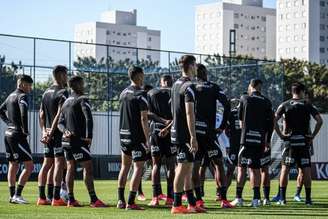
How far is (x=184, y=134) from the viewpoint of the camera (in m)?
13.9

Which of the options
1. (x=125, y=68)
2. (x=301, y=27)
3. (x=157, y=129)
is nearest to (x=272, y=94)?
(x=125, y=68)

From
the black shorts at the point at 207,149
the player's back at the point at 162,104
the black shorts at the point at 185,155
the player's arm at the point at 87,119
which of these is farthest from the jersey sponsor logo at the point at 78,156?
the black shorts at the point at 185,155

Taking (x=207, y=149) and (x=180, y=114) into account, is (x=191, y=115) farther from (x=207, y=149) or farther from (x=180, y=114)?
(x=207, y=149)

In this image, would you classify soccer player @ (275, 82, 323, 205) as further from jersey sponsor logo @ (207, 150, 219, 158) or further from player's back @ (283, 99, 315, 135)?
jersey sponsor logo @ (207, 150, 219, 158)

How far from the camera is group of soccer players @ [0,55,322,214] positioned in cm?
1400

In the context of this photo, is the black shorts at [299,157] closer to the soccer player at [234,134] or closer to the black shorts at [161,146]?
the soccer player at [234,134]

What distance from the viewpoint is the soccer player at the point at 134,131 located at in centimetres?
1498

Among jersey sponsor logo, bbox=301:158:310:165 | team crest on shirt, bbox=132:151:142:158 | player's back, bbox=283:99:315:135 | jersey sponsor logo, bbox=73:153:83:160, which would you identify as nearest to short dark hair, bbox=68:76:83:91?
jersey sponsor logo, bbox=73:153:83:160

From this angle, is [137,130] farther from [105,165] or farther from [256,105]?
[105,165]

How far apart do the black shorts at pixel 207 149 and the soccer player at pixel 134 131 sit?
3.10 ft

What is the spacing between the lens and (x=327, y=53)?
7795 inches

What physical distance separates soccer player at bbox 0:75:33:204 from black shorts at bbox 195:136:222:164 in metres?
3.59

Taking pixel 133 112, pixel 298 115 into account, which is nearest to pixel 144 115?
pixel 133 112

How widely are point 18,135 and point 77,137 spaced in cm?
168
